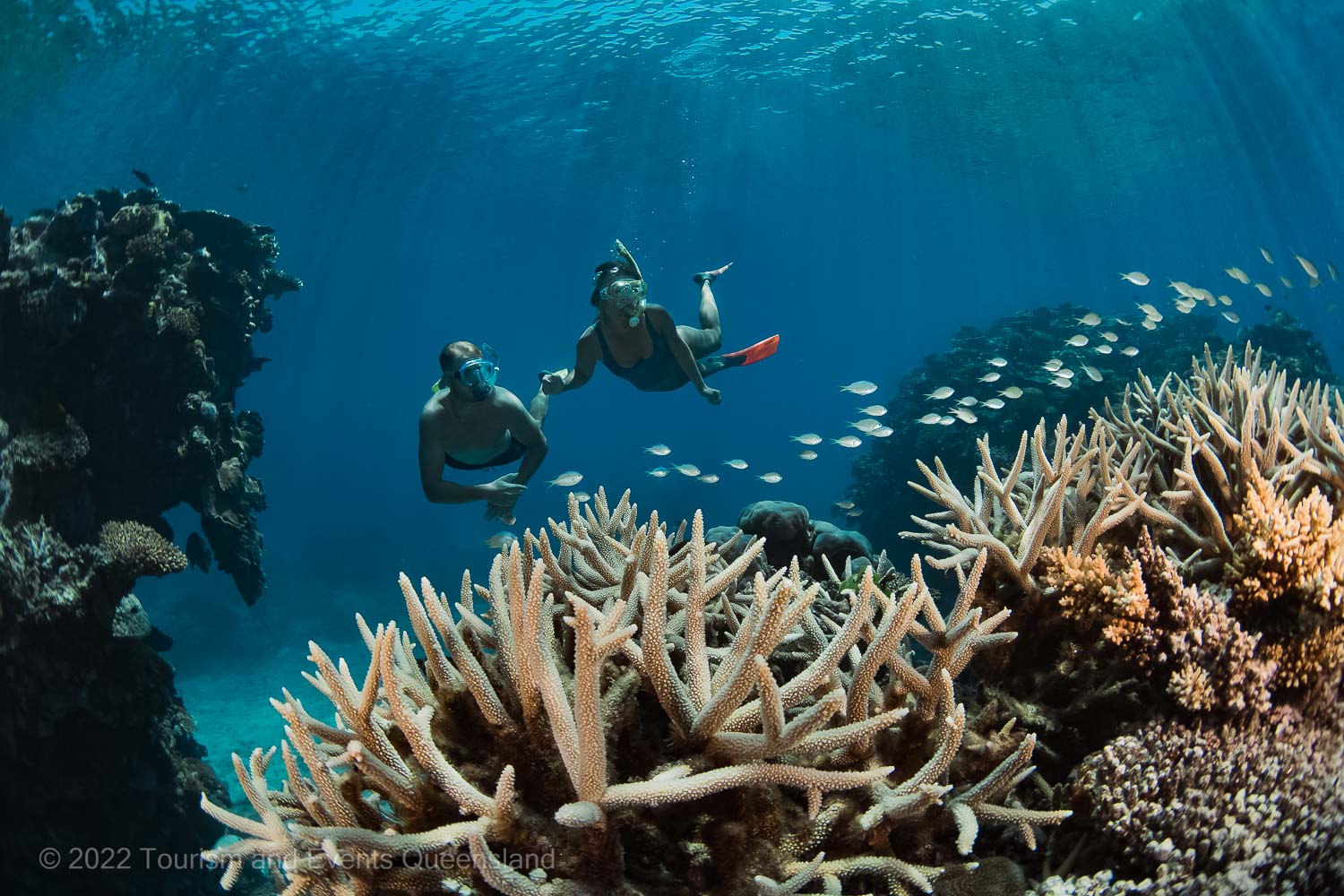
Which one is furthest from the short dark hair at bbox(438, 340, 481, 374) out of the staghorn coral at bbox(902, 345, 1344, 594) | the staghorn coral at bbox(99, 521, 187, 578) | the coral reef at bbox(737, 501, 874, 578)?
the staghorn coral at bbox(99, 521, 187, 578)

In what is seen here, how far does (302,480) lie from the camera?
6912 cm

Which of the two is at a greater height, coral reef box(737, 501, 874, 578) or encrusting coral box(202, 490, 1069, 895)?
encrusting coral box(202, 490, 1069, 895)

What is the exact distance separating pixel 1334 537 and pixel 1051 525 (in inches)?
37.0

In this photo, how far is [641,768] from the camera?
2.08 meters

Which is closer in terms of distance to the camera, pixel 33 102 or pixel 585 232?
pixel 33 102

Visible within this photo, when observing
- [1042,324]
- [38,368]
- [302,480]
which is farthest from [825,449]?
[38,368]

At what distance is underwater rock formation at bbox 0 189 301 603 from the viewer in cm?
834

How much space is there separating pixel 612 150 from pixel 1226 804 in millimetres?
44634

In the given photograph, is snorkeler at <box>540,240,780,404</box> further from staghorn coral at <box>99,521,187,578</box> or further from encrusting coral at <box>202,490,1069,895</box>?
encrusting coral at <box>202,490,1069,895</box>

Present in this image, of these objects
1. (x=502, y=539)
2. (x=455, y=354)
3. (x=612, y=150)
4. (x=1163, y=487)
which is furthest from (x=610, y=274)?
(x=612, y=150)

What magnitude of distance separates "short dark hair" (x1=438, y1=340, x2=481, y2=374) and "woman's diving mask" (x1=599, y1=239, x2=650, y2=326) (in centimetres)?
203

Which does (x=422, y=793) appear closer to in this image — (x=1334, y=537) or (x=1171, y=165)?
(x=1334, y=537)

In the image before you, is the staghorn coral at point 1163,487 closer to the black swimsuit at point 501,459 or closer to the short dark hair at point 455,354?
the short dark hair at point 455,354

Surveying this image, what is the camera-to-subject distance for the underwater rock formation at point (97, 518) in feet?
25.1
